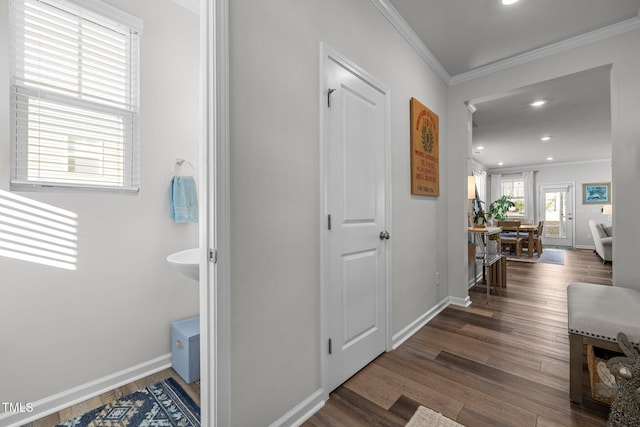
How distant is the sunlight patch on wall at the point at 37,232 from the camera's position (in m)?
1.52

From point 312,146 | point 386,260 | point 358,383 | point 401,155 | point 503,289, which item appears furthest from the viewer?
point 503,289

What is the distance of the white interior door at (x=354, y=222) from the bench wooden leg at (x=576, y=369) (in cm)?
113

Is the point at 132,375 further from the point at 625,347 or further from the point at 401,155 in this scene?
the point at 625,347

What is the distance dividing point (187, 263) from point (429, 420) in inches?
62.2

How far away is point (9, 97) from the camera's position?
4.98 ft

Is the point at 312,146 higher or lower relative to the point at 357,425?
higher

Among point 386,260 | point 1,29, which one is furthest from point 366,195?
point 1,29

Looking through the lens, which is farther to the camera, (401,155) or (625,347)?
(401,155)

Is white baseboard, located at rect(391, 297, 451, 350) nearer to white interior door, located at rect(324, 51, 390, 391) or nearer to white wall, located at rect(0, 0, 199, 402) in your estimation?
white interior door, located at rect(324, 51, 390, 391)

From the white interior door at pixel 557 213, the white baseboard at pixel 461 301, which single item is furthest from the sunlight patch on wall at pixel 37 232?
the white interior door at pixel 557 213

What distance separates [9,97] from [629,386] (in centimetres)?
331

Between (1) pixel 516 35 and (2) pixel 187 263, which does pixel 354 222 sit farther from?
(1) pixel 516 35

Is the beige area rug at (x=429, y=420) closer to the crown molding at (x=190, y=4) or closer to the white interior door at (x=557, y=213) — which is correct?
the crown molding at (x=190, y=4)

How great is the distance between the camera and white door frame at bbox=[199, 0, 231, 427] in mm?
1187
